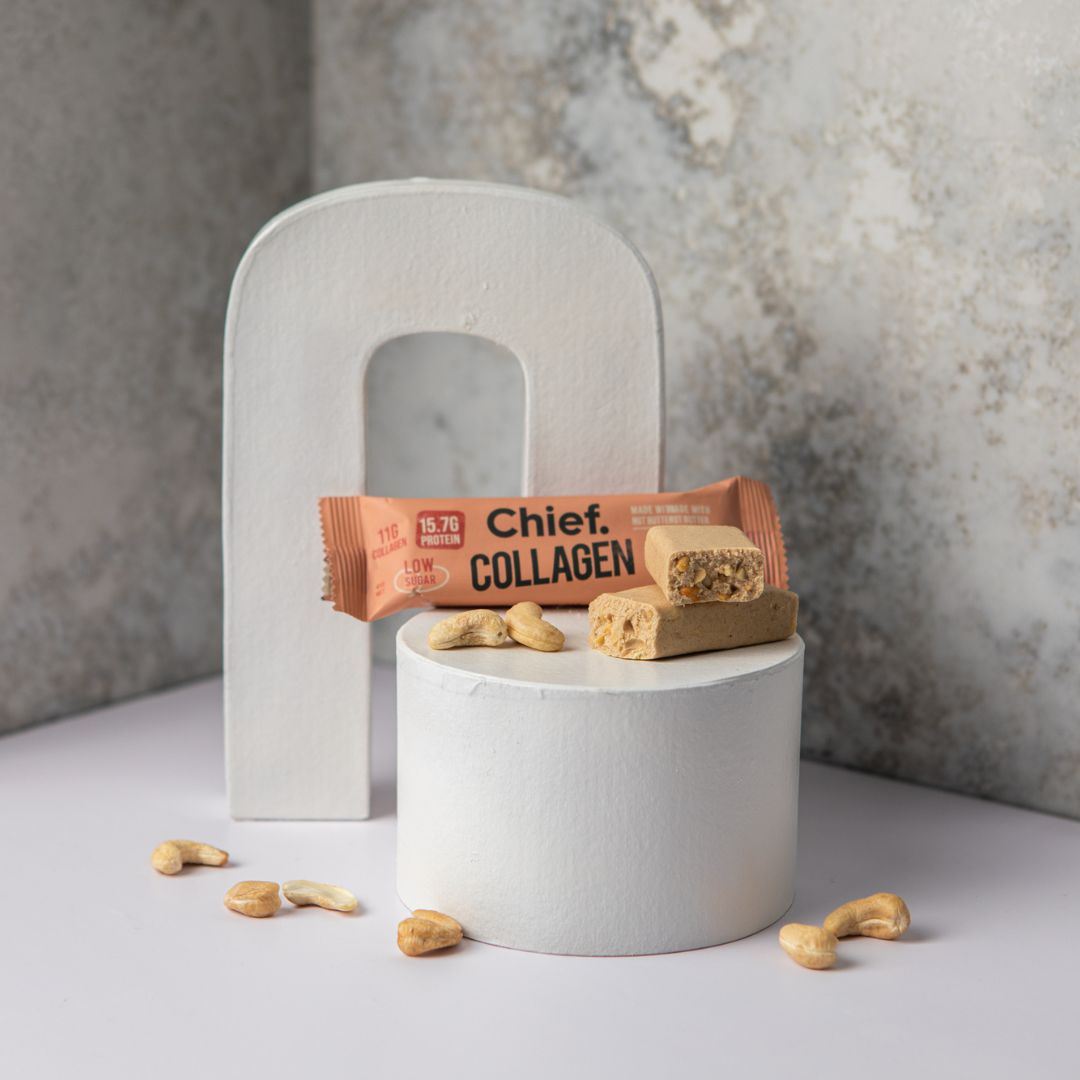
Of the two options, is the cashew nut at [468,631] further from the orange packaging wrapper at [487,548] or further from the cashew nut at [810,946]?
the cashew nut at [810,946]

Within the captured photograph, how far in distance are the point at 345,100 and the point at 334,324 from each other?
707mm

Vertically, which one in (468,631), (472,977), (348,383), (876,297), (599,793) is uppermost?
(876,297)

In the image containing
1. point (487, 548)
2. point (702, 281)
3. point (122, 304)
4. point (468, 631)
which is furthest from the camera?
point (122, 304)

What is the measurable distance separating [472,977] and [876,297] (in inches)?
34.7

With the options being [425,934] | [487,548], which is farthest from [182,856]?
[487,548]

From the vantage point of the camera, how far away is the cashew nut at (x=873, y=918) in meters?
1.17

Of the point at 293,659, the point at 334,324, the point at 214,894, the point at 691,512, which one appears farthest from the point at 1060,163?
the point at 214,894

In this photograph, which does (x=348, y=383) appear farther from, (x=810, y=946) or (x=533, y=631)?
(x=810, y=946)

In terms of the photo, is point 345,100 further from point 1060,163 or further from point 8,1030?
point 8,1030

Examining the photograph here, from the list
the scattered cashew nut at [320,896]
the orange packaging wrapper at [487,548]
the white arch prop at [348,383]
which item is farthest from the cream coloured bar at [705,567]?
the scattered cashew nut at [320,896]

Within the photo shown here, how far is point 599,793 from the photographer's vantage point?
3.63ft

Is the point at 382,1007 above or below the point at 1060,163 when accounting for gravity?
below

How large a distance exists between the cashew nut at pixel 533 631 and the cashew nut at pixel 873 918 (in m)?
0.33

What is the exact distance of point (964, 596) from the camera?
1.53 m
